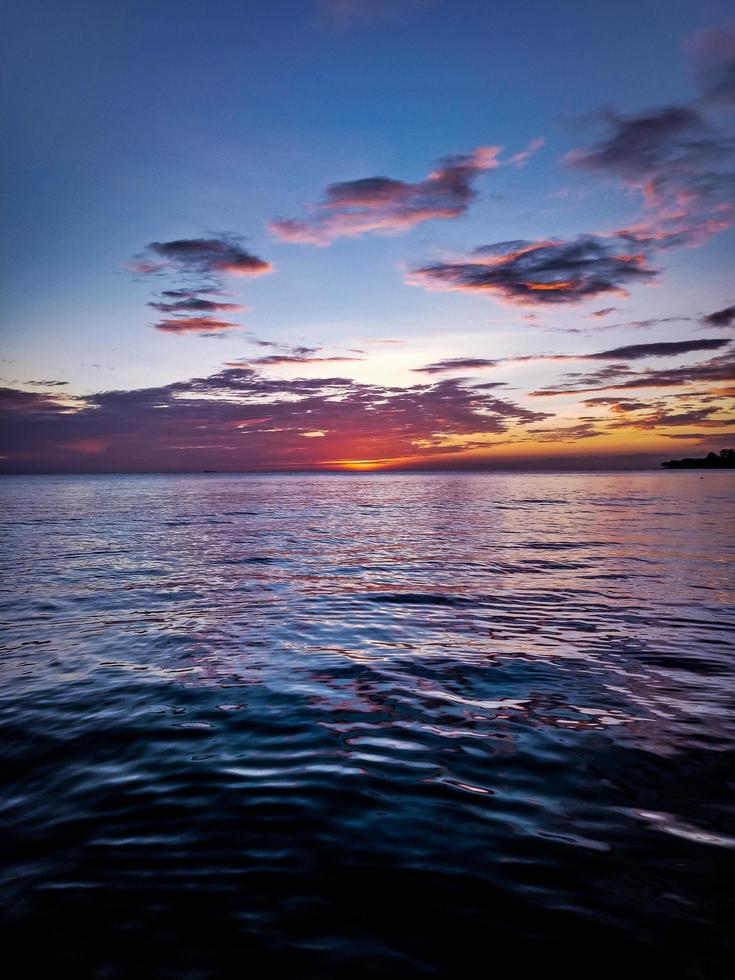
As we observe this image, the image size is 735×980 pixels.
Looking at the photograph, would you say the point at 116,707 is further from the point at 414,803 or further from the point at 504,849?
the point at 504,849

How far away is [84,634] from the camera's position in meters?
12.5

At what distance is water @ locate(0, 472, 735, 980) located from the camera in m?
3.90

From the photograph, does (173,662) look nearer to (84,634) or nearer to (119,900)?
(84,634)

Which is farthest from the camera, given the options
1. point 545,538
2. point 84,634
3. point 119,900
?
point 545,538

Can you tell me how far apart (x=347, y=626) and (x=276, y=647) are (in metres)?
2.29

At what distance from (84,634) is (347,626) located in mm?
5748

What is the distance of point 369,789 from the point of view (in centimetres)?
591

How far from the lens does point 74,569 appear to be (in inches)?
832

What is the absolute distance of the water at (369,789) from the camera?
390 centimetres

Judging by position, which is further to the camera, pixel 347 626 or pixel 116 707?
pixel 347 626

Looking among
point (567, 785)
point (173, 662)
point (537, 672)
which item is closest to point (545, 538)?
point (537, 672)

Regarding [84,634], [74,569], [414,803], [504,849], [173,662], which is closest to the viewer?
[504,849]

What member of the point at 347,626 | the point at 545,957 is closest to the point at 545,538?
the point at 347,626

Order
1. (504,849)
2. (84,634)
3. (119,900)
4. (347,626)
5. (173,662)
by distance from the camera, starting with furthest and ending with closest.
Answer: (347,626)
(84,634)
(173,662)
(504,849)
(119,900)
